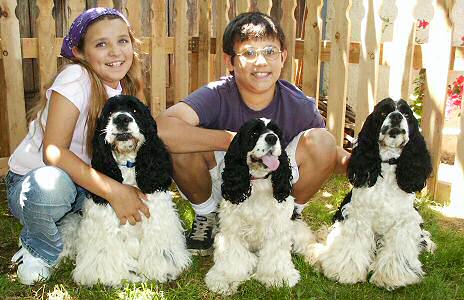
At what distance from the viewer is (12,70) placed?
503 centimetres

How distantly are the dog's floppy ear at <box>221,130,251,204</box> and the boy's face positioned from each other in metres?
0.65

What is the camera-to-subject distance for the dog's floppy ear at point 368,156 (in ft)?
10.7

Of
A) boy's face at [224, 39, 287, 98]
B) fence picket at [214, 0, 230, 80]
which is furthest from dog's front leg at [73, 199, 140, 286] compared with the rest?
fence picket at [214, 0, 230, 80]

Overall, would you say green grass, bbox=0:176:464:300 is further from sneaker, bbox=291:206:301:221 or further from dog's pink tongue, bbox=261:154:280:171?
dog's pink tongue, bbox=261:154:280:171

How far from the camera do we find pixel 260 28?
367 cm

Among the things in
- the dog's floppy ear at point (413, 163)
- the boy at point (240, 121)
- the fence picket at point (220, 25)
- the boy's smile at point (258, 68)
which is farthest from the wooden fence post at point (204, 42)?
the dog's floppy ear at point (413, 163)

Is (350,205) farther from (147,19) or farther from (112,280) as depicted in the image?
(147,19)

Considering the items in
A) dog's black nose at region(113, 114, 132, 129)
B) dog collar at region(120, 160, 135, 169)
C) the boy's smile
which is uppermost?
the boy's smile

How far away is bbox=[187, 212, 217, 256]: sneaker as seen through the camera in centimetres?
391

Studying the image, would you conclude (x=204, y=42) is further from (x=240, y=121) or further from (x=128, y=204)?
(x=128, y=204)

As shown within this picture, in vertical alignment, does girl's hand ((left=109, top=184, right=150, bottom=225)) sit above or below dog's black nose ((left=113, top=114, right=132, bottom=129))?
below

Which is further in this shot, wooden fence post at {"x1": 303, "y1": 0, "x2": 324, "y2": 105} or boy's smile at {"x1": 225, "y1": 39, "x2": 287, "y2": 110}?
wooden fence post at {"x1": 303, "y1": 0, "x2": 324, "y2": 105}

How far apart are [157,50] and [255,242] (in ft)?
10.4

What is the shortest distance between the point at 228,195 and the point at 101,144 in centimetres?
83
